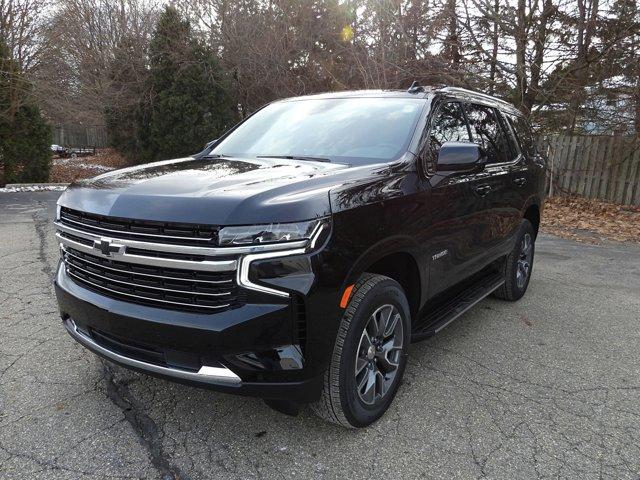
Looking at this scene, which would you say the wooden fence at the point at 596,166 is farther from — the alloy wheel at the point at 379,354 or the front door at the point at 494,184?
the alloy wheel at the point at 379,354

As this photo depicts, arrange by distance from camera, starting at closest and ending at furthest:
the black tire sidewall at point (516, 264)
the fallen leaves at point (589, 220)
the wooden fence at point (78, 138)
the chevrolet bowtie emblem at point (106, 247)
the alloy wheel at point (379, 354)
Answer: the chevrolet bowtie emblem at point (106, 247) < the alloy wheel at point (379, 354) < the black tire sidewall at point (516, 264) < the fallen leaves at point (589, 220) < the wooden fence at point (78, 138)

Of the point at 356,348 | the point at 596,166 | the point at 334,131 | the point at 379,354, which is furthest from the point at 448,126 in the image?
the point at 596,166

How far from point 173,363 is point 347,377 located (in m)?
0.85

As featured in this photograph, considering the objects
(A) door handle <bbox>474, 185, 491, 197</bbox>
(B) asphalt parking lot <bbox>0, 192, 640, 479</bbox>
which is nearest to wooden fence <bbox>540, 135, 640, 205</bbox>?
(B) asphalt parking lot <bbox>0, 192, 640, 479</bbox>

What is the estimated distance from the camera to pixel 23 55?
45.1 ft

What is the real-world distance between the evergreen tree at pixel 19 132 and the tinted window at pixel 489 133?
12917 mm

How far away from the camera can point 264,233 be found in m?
2.14

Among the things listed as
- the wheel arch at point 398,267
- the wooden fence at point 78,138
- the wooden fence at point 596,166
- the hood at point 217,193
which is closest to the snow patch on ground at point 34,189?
the hood at point 217,193

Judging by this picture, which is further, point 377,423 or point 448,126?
point 448,126

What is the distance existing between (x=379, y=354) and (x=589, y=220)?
9370 mm

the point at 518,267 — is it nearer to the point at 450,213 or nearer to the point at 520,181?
the point at 520,181

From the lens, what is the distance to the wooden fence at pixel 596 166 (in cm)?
1147

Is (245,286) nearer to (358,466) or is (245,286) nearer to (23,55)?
(358,466)

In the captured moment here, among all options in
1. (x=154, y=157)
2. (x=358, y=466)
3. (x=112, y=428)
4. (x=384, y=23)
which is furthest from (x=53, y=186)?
(x=358, y=466)
